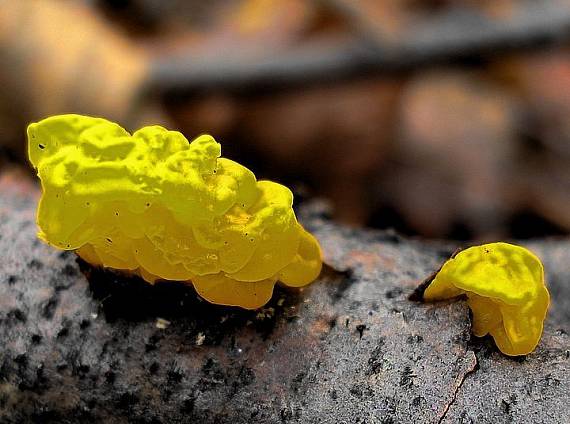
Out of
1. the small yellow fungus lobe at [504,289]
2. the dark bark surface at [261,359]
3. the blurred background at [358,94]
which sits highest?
the small yellow fungus lobe at [504,289]

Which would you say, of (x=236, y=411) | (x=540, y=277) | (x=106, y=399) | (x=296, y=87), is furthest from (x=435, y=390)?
(x=296, y=87)

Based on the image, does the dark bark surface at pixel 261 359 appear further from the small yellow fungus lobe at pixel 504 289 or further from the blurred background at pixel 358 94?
the blurred background at pixel 358 94

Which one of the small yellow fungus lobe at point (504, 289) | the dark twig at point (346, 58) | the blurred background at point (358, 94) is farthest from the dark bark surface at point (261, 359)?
the dark twig at point (346, 58)

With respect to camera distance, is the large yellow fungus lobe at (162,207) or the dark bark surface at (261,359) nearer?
the large yellow fungus lobe at (162,207)

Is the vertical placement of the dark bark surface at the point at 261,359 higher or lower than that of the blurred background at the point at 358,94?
higher

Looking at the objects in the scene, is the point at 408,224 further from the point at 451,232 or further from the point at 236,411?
the point at 236,411

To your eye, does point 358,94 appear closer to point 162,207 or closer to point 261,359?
point 261,359
